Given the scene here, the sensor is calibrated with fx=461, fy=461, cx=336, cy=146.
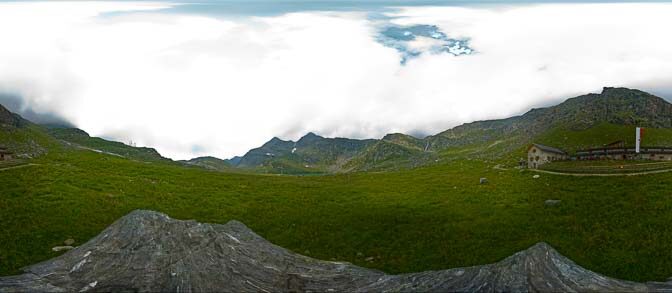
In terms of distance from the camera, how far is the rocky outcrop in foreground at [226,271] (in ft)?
71.4

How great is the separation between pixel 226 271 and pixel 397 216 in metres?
28.1

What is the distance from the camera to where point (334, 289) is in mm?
25703

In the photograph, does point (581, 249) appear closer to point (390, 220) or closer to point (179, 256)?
point (390, 220)

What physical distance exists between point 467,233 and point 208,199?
3262cm

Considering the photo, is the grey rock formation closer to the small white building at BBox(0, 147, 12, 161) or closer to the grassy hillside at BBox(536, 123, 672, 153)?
the small white building at BBox(0, 147, 12, 161)

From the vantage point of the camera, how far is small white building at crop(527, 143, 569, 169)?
7812cm

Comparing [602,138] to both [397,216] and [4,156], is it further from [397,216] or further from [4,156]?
[4,156]

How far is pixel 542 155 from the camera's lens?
3187 inches

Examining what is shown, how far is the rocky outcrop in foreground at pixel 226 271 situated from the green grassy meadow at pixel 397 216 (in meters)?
8.44

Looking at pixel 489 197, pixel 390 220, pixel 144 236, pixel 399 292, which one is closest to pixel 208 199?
pixel 390 220

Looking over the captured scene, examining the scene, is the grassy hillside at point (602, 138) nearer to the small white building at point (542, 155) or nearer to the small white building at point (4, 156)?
the small white building at point (542, 155)

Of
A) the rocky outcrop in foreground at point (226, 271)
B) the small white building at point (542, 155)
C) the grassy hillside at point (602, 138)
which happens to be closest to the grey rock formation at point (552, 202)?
the rocky outcrop in foreground at point (226, 271)

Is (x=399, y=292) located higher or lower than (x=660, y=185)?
lower

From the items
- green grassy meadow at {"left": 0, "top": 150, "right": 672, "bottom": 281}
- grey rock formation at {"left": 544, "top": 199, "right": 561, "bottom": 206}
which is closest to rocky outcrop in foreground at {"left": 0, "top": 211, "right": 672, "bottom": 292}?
green grassy meadow at {"left": 0, "top": 150, "right": 672, "bottom": 281}
